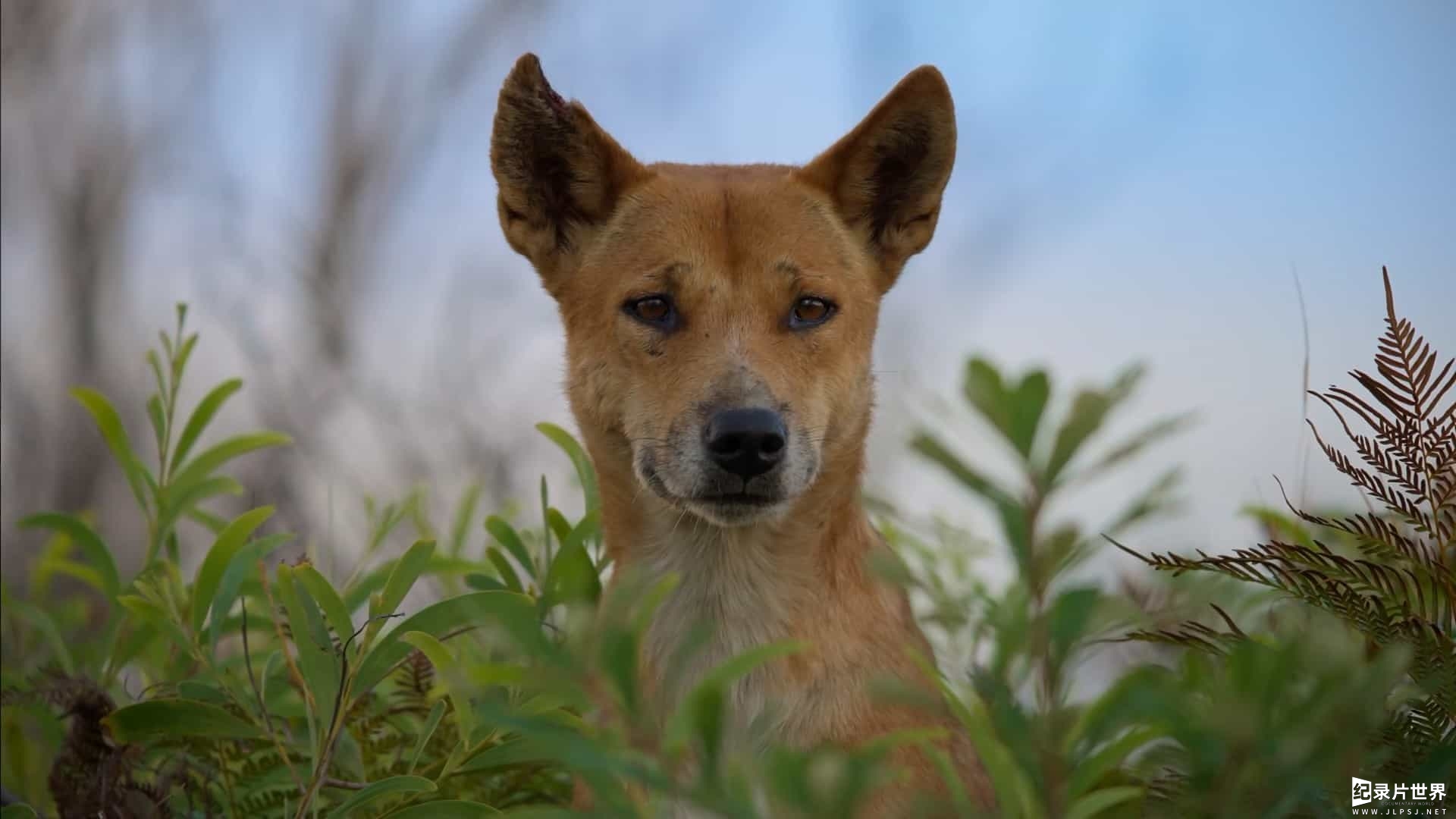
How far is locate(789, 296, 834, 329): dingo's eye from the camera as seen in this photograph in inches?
138

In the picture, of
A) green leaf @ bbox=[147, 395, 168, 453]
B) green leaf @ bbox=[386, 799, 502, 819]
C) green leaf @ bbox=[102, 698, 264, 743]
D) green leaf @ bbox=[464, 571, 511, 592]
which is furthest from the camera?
green leaf @ bbox=[147, 395, 168, 453]

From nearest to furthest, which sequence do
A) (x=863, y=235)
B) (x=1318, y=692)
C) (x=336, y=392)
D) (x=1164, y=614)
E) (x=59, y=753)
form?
(x=1318, y=692) < (x=1164, y=614) < (x=59, y=753) < (x=863, y=235) < (x=336, y=392)

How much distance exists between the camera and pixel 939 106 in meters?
3.57

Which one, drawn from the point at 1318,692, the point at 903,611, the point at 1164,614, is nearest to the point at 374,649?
the point at 1164,614

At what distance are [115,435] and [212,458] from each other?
0.67 ft

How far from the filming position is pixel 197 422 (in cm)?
301

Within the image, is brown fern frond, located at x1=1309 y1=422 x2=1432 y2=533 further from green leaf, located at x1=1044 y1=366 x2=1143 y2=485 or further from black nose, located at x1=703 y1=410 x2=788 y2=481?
black nose, located at x1=703 y1=410 x2=788 y2=481

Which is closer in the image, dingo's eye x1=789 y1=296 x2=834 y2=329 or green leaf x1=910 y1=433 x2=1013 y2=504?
green leaf x1=910 y1=433 x2=1013 y2=504

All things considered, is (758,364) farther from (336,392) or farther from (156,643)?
(336,392)

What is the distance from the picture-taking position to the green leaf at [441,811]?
191 centimetres

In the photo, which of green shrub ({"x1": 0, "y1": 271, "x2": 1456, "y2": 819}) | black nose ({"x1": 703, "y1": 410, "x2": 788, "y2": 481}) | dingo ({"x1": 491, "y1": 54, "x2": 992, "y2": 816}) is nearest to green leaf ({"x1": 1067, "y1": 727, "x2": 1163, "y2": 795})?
green shrub ({"x1": 0, "y1": 271, "x2": 1456, "y2": 819})

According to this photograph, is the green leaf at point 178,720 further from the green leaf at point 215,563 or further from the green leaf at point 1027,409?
the green leaf at point 1027,409

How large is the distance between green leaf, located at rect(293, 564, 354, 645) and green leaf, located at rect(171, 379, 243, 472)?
1.16m

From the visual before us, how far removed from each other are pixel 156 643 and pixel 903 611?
1748 mm
